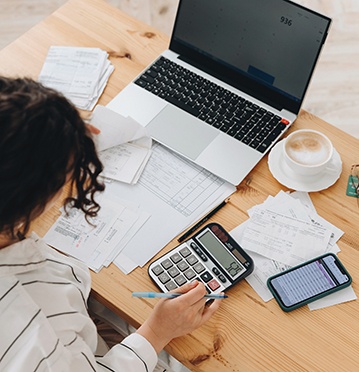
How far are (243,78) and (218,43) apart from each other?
3.7 inches

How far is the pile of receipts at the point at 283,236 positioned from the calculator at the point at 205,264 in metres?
0.03

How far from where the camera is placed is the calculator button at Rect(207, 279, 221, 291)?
3.43 feet

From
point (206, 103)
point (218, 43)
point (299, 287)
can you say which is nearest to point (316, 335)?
point (299, 287)

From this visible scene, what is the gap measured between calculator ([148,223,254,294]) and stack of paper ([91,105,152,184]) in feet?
0.64

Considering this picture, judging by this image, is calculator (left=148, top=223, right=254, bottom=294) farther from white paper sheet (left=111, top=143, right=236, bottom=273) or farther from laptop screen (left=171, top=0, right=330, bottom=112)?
laptop screen (left=171, top=0, right=330, bottom=112)

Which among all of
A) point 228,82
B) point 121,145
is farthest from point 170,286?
point 228,82

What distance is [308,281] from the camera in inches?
41.4

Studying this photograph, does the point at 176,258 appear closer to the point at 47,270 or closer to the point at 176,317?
the point at 176,317

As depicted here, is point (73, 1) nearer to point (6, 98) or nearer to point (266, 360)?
point (6, 98)

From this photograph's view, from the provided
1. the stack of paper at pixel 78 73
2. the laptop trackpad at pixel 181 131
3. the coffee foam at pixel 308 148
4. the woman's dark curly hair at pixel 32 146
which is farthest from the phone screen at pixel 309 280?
the stack of paper at pixel 78 73

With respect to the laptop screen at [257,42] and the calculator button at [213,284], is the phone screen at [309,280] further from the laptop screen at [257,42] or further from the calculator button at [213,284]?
the laptop screen at [257,42]

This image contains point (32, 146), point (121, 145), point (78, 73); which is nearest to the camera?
point (32, 146)

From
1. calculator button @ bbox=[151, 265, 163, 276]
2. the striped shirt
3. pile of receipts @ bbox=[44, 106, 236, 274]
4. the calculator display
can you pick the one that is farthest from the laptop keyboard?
the striped shirt

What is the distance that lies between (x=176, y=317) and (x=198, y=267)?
117 mm
